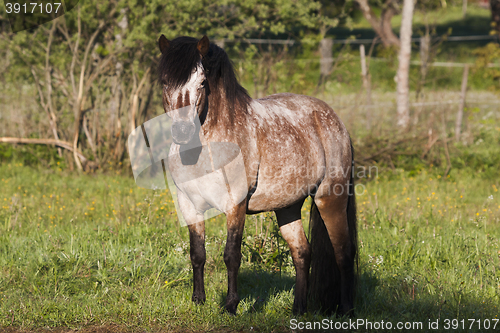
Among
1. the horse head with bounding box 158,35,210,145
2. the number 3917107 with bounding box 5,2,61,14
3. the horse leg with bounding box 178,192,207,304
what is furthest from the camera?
the number 3917107 with bounding box 5,2,61,14

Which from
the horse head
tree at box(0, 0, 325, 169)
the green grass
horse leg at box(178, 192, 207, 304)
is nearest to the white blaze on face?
the horse head

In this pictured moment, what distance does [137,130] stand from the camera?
920 centimetres

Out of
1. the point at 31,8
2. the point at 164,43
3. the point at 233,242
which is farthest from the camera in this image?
the point at 31,8

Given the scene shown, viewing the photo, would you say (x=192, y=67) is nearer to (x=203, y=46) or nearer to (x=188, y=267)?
(x=203, y=46)

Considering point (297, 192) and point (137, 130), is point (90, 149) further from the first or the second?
point (297, 192)

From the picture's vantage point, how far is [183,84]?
2945 mm

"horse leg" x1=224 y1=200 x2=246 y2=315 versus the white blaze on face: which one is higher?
the white blaze on face

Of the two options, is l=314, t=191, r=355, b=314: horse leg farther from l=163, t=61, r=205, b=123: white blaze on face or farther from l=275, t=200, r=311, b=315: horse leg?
l=163, t=61, r=205, b=123: white blaze on face

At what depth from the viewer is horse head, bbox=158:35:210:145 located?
291cm

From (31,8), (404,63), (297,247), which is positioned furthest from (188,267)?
(404,63)

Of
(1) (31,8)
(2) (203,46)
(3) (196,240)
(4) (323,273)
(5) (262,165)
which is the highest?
(1) (31,8)

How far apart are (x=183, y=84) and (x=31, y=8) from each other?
25.6 ft

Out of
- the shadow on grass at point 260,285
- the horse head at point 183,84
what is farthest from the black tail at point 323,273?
the horse head at point 183,84

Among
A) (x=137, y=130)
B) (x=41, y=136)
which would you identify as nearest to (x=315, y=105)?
(x=137, y=130)
